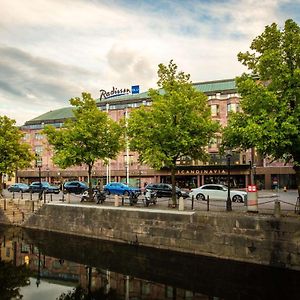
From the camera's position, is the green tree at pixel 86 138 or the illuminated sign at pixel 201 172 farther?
the illuminated sign at pixel 201 172

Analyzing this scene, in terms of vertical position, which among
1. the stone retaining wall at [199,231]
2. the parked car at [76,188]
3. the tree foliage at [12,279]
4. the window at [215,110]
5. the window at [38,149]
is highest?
the window at [215,110]

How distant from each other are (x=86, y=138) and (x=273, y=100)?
658 inches

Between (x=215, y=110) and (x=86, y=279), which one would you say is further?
(x=215, y=110)

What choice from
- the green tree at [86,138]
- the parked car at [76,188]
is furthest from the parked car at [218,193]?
the parked car at [76,188]

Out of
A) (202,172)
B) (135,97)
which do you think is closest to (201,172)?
(202,172)

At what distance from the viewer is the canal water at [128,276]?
15.3 m

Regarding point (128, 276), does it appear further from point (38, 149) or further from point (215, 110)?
point (38, 149)

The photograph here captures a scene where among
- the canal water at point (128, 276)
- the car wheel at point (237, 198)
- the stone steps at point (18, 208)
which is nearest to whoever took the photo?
the canal water at point (128, 276)

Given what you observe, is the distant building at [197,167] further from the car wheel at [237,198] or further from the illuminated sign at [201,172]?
the car wheel at [237,198]

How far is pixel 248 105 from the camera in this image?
765 inches

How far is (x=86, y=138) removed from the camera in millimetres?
30000

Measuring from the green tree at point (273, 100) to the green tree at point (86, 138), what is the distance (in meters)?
13.1

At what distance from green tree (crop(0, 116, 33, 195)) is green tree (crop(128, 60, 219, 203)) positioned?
16.8m

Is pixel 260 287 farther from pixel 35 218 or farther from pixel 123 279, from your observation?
pixel 35 218
